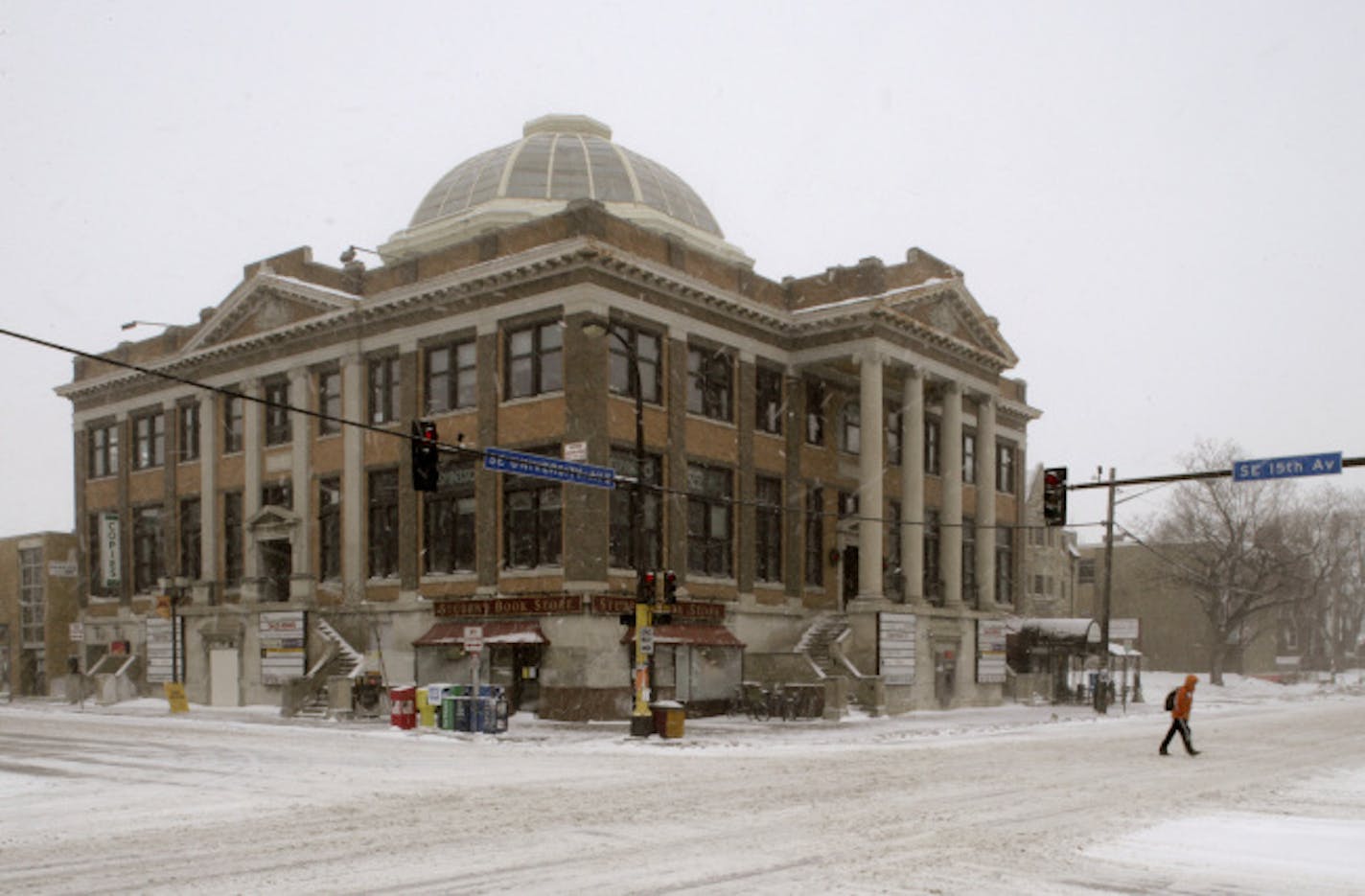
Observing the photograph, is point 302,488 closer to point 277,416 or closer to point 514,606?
point 277,416

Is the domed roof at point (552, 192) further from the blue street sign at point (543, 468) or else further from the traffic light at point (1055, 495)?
the traffic light at point (1055, 495)

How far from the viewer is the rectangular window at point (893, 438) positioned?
156ft

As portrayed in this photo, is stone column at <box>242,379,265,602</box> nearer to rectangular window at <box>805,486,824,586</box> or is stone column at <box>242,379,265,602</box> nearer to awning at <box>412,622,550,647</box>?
awning at <box>412,622,550,647</box>

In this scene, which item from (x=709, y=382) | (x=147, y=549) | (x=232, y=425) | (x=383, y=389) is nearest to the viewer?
(x=709, y=382)

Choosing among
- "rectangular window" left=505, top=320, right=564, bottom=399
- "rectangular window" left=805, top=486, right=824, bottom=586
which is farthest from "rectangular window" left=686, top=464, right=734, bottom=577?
"rectangular window" left=505, top=320, right=564, bottom=399

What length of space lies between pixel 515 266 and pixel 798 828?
24922 millimetres

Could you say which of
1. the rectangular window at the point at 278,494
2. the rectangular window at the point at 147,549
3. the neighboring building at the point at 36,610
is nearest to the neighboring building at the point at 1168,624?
the rectangular window at the point at 278,494

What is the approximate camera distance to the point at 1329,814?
15.1 m

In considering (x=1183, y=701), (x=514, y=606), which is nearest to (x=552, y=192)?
(x=514, y=606)

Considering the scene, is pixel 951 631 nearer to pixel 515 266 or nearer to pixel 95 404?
pixel 515 266

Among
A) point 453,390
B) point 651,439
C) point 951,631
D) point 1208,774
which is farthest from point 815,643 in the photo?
point 1208,774

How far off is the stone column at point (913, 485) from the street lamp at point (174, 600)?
2454 centimetres

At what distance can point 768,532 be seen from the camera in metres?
42.7

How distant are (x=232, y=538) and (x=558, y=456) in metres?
16.9
